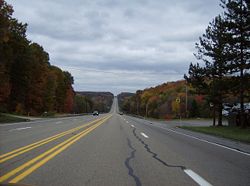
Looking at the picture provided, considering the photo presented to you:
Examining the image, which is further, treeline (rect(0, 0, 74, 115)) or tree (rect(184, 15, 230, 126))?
treeline (rect(0, 0, 74, 115))

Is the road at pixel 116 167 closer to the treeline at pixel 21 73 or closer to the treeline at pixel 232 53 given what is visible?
the treeline at pixel 232 53

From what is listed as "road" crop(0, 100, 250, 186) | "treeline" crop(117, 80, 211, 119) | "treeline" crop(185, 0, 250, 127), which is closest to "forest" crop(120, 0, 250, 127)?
"treeline" crop(185, 0, 250, 127)

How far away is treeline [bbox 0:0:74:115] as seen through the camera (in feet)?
191

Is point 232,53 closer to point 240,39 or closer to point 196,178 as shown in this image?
point 240,39

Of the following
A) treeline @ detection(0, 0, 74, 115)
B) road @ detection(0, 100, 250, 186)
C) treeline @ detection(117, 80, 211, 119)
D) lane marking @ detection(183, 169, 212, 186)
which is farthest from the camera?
treeline @ detection(117, 80, 211, 119)

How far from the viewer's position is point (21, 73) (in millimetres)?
78312

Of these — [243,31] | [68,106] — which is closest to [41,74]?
[68,106]

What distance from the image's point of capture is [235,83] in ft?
124

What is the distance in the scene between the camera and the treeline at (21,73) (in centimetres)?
5807

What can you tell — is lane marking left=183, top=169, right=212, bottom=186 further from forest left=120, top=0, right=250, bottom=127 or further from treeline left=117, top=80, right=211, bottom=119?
treeline left=117, top=80, right=211, bottom=119

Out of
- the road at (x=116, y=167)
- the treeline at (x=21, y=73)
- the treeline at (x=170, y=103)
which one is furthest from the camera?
the treeline at (x=170, y=103)

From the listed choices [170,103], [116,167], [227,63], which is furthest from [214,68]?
[170,103]

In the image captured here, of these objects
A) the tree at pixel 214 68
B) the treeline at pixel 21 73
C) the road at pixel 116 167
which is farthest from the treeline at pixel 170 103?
the road at pixel 116 167

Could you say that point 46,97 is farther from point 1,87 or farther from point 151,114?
point 151,114
